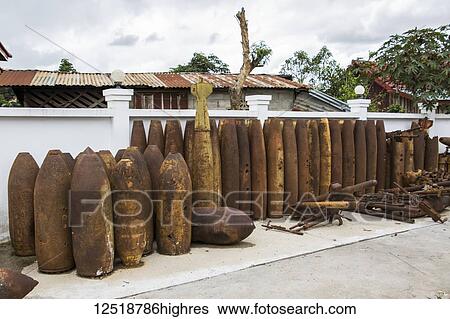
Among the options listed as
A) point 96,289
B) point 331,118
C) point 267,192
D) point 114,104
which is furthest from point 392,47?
point 96,289

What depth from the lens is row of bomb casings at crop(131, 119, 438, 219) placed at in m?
6.68

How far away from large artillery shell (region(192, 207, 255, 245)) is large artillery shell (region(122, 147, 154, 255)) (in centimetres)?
61

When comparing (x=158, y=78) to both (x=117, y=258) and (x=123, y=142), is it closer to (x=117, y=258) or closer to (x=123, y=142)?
(x=123, y=142)

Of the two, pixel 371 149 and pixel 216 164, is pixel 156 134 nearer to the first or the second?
pixel 216 164

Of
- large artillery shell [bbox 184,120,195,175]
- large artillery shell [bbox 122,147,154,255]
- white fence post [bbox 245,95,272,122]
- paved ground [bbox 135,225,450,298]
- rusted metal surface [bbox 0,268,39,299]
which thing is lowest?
paved ground [bbox 135,225,450,298]

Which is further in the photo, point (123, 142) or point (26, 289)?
point (123, 142)

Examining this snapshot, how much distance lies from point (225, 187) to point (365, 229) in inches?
82.3

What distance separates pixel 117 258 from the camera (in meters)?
4.97

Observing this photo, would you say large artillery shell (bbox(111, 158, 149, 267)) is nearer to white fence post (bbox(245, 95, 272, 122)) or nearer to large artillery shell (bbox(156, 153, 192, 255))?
large artillery shell (bbox(156, 153, 192, 255))

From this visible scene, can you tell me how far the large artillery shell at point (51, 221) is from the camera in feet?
15.1

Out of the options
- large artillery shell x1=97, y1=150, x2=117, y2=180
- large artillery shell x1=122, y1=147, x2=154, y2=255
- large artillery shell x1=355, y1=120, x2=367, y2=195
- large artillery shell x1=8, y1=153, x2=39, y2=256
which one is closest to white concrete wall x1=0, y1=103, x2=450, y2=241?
large artillery shell x1=8, y1=153, x2=39, y2=256

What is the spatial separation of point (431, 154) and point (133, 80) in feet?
36.2

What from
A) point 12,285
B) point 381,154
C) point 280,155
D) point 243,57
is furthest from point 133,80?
point 12,285

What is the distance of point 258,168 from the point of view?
7.03 m
